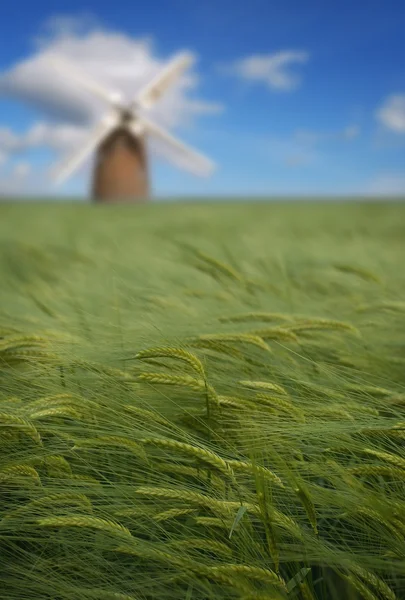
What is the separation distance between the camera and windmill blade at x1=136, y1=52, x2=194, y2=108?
17.8 m

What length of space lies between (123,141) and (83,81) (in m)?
2.26

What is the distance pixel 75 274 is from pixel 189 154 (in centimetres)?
1566

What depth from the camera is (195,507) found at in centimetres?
91

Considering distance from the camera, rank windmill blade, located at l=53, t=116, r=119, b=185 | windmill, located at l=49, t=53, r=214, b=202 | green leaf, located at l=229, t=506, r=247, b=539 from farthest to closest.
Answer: windmill, located at l=49, t=53, r=214, b=202 < windmill blade, located at l=53, t=116, r=119, b=185 < green leaf, located at l=229, t=506, r=247, b=539

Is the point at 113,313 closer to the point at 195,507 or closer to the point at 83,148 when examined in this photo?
the point at 195,507

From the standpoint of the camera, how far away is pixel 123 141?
682 inches

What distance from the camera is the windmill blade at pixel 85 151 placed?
1634 centimetres

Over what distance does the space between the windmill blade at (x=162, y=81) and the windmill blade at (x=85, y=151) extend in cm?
116

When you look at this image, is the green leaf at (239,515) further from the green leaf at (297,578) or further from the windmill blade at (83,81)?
the windmill blade at (83,81)

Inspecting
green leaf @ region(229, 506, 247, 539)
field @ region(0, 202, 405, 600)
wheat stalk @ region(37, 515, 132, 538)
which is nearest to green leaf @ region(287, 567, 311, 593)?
field @ region(0, 202, 405, 600)

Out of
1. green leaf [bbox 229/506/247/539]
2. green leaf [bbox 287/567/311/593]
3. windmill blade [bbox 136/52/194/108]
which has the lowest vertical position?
green leaf [bbox 287/567/311/593]

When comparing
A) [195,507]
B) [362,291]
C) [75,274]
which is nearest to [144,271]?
[75,274]

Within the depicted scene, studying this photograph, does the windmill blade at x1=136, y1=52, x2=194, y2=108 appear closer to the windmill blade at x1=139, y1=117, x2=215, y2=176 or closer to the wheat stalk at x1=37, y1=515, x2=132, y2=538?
the windmill blade at x1=139, y1=117, x2=215, y2=176

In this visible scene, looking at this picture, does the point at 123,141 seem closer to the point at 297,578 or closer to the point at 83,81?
the point at 83,81
